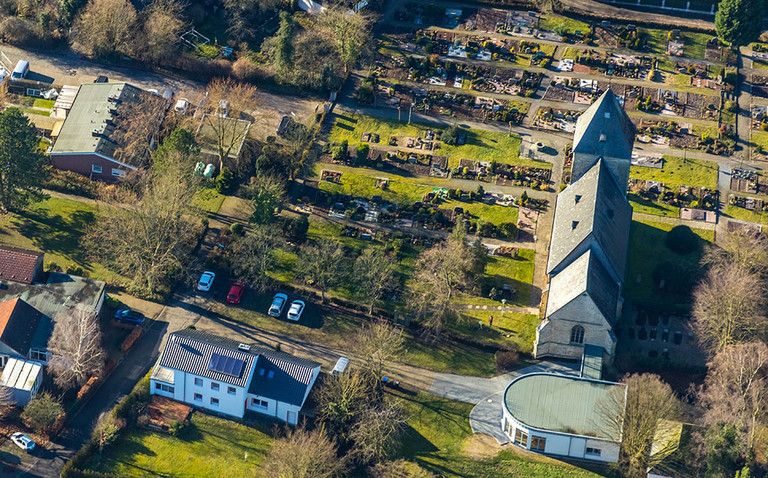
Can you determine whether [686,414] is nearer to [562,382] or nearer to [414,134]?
[562,382]

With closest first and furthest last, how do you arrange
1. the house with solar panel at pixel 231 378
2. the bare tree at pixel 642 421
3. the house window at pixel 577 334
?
the bare tree at pixel 642 421
the house with solar panel at pixel 231 378
the house window at pixel 577 334

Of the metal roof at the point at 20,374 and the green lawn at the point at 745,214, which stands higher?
the green lawn at the point at 745,214

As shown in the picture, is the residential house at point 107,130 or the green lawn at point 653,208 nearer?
the green lawn at point 653,208

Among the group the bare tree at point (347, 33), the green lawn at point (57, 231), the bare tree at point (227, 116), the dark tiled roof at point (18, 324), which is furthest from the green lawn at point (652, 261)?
the dark tiled roof at point (18, 324)

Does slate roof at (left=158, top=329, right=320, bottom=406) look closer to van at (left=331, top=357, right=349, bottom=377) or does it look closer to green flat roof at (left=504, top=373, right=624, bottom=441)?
van at (left=331, top=357, right=349, bottom=377)

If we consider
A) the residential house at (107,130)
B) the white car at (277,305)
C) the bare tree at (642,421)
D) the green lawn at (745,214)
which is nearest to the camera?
the bare tree at (642,421)

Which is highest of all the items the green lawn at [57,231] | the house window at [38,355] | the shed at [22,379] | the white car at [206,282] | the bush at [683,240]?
the bush at [683,240]

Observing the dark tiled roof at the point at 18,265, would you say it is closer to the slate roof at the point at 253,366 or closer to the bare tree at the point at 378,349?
the slate roof at the point at 253,366

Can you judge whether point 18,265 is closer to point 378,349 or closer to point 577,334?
point 378,349
